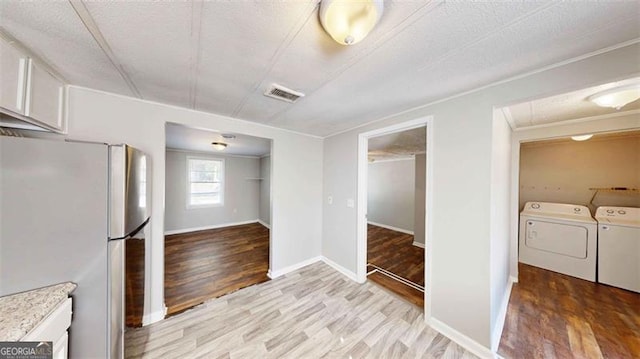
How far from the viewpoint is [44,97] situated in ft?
4.30

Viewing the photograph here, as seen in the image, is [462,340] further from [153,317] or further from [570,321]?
[153,317]

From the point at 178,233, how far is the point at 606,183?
8779mm

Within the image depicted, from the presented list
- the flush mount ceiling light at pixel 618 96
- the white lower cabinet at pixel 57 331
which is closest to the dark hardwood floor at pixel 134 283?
the white lower cabinet at pixel 57 331

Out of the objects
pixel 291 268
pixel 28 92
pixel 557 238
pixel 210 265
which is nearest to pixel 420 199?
pixel 557 238

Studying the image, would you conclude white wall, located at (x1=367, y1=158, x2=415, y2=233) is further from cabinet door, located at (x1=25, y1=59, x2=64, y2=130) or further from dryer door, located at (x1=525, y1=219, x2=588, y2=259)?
cabinet door, located at (x1=25, y1=59, x2=64, y2=130)

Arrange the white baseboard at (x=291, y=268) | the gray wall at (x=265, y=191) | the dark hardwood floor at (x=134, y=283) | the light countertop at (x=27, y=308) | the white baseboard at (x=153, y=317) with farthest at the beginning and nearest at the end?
the gray wall at (x=265, y=191)
the white baseboard at (x=291, y=268)
the white baseboard at (x=153, y=317)
the dark hardwood floor at (x=134, y=283)
the light countertop at (x=27, y=308)

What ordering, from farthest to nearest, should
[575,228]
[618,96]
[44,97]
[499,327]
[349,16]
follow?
1. [575,228]
2. [499,327]
3. [618,96]
4. [44,97]
5. [349,16]

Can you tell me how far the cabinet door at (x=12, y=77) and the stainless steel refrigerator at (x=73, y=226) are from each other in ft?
1.28

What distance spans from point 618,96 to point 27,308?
12.7 ft

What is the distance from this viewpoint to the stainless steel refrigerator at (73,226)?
92 centimetres

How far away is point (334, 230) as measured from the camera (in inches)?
124

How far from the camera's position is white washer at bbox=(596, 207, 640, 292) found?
2467mm

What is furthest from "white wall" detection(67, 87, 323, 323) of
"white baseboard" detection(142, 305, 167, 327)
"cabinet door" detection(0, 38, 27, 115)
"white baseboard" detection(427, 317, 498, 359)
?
"white baseboard" detection(427, 317, 498, 359)

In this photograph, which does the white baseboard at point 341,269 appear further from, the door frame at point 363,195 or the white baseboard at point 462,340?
the white baseboard at point 462,340
